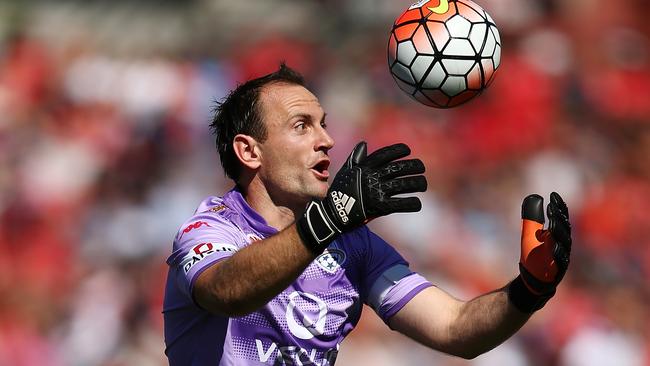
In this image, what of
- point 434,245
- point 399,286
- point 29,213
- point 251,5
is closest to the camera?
point 399,286

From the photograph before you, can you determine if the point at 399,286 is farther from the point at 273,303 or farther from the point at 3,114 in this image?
the point at 3,114

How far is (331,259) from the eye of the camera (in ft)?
12.3

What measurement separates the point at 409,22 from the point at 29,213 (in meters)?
4.36

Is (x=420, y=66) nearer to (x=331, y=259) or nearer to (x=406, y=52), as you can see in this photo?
(x=406, y=52)

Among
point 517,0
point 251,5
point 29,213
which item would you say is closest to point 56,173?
point 29,213

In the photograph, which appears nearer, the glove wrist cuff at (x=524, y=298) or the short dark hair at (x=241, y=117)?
the glove wrist cuff at (x=524, y=298)

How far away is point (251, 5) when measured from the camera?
318 inches

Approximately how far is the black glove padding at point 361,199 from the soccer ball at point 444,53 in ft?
4.01

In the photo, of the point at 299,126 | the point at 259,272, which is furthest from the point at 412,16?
the point at 259,272

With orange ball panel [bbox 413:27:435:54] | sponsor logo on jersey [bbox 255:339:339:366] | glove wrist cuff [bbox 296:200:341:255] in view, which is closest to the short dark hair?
orange ball panel [bbox 413:27:435:54]

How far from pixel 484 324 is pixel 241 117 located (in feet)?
4.80

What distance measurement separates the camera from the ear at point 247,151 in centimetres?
404

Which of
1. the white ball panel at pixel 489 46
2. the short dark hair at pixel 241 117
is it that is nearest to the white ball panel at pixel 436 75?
the white ball panel at pixel 489 46

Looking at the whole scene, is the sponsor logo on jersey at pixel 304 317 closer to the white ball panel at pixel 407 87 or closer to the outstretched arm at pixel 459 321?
the outstretched arm at pixel 459 321
